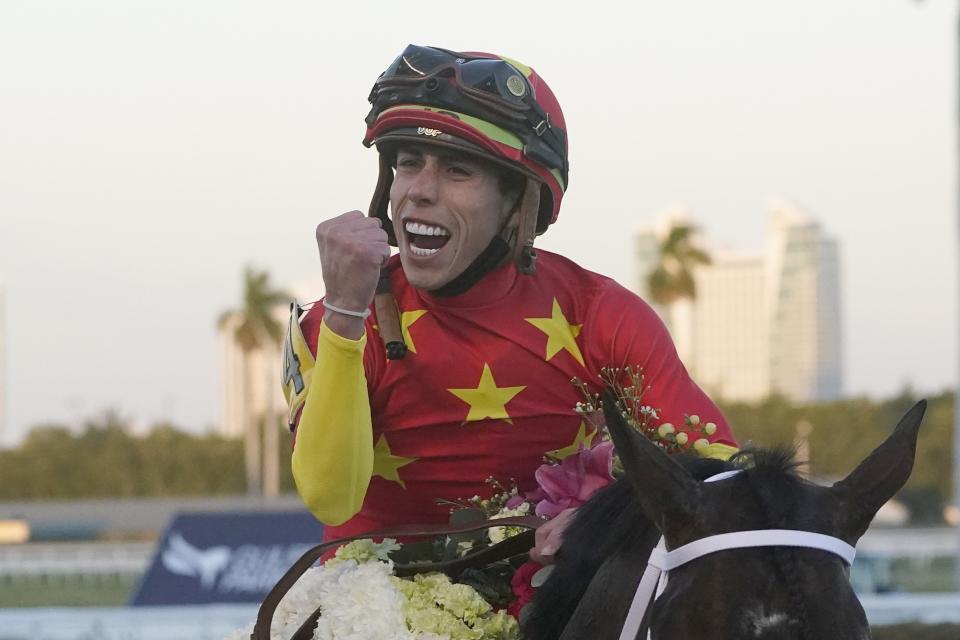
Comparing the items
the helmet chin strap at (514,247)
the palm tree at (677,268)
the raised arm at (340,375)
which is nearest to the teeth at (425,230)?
the helmet chin strap at (514,247)

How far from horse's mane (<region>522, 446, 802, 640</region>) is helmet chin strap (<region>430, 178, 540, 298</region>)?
32.9 inches

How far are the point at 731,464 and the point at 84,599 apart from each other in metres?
21.9

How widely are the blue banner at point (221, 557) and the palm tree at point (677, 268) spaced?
35243mm

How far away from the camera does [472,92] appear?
3.16m

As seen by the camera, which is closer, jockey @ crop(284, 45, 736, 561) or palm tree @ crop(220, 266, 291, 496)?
jockey @ crop(284, 45, 736, 561)

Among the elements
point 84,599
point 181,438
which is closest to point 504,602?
point 84,599

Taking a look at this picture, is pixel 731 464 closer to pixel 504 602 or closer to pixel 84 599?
pixel 504 602

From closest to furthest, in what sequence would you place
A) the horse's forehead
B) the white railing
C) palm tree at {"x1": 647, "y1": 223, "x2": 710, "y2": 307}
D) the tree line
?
the horse's forehead < the white railing < palm tree at {"x1": 647, "y1": 223, "x2": 710, "y2": 307} < the tree line

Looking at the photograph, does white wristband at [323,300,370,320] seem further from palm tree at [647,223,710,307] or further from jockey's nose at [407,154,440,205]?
palm tree at [647,223,710,307]

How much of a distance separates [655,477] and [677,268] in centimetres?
4821

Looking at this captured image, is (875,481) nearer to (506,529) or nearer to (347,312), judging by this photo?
(506,529)

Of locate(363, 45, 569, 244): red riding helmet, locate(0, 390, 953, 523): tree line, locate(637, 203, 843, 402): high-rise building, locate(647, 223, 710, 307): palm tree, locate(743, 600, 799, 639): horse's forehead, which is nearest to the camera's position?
locate(743, 600, 799, 639): horse's forehead

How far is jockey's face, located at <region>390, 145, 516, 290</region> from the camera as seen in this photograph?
318 cm

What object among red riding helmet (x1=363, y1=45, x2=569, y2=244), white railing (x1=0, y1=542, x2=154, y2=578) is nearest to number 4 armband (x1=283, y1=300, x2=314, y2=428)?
red riding helmet (x1=363, y1=45, x2=569, y2=244)
